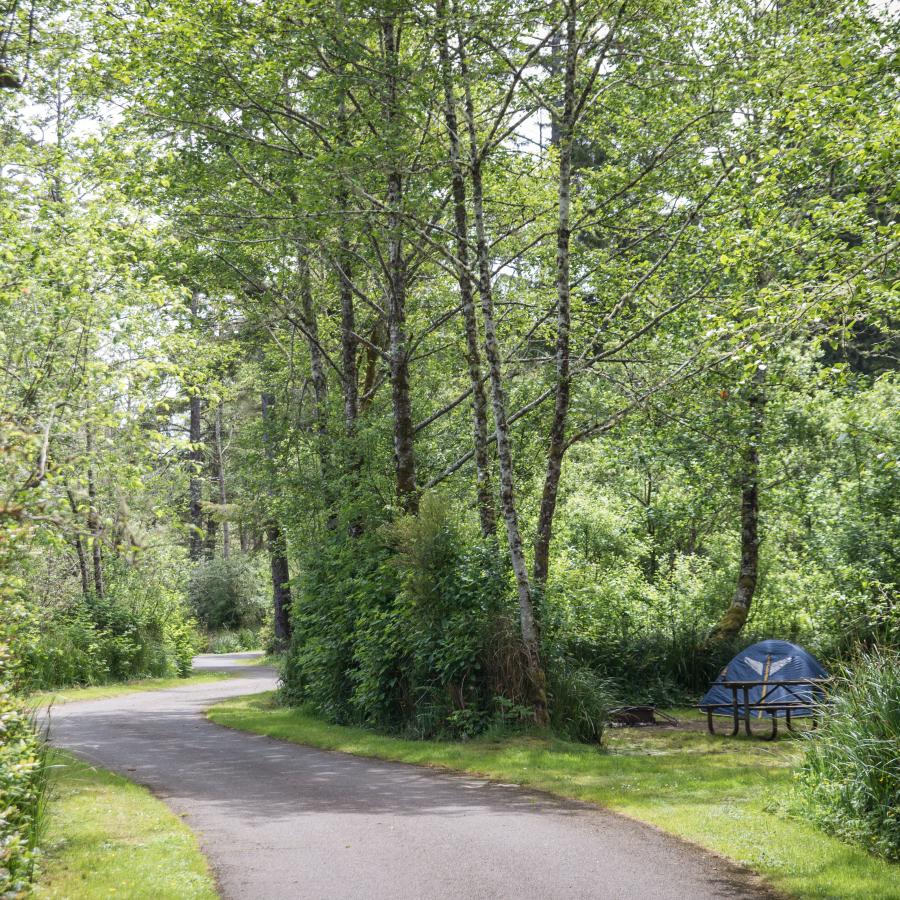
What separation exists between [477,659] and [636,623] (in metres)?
6.79

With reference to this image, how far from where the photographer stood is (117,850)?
320 inches

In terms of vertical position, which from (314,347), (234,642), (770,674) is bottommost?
(234,642)

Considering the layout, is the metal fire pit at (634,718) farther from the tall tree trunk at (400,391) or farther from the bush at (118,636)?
the bush at (118,636)

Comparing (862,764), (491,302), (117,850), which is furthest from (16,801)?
(491,302)

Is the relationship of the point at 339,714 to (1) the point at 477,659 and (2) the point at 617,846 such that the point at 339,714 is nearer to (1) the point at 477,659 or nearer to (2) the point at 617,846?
(1) the point at 477,659

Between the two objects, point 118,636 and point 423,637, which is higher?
point 423,637

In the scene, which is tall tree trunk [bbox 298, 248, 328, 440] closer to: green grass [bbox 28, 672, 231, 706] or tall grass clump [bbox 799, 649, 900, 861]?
green grass [bbox 28, 672, 231, 706]

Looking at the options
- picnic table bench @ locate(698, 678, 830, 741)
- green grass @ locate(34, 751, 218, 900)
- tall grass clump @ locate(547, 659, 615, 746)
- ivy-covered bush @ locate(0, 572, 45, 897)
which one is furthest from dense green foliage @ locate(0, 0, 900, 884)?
green grass @ locate(34, 751, 218, 900)

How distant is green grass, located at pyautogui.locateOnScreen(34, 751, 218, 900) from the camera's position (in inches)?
274

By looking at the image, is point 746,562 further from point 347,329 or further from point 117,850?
point 117,850

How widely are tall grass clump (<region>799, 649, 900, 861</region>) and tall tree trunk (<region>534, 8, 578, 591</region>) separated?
20.5ft

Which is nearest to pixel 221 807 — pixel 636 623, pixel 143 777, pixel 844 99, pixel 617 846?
pixel 143 777

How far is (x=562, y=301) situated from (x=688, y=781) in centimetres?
711

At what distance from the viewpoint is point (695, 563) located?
81.6ft
